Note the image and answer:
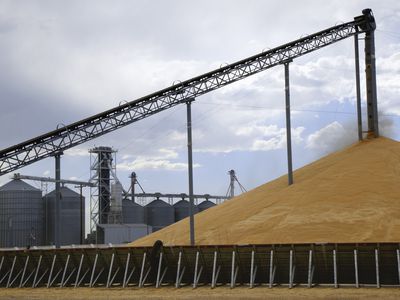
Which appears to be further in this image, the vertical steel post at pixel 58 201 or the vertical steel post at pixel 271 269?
the vertical steel post at pixel 58 201

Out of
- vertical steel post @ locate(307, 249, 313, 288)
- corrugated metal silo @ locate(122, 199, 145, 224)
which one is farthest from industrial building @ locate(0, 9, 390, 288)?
corrugated metal silo @ locate(122, 199, 145, 224)

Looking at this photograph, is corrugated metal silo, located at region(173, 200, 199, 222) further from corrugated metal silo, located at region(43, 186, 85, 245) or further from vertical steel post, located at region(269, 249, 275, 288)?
vertical steel post, located at region(269, 249, 275, 288)

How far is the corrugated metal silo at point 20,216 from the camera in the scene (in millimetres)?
61156

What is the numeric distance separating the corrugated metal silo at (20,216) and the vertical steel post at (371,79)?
36.1 metres

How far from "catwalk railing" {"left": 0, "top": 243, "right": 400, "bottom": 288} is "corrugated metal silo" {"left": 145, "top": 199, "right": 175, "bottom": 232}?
57821 millimetres

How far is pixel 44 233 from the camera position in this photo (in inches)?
2515

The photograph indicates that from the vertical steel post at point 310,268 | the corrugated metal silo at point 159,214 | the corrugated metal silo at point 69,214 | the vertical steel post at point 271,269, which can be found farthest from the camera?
the corrugated metal silo at point 159,214

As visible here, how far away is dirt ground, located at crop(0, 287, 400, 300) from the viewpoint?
63.6 feet

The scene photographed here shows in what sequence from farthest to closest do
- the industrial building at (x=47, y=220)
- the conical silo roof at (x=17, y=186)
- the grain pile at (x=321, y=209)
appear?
1. the conical silo roof at (x=17, y=186)
2. the industrial building at (x=47, y=220)
3. the grain pile at (x=321, y=209)

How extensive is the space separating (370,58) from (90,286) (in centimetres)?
3282

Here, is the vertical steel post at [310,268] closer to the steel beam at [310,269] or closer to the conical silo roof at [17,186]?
the steel beam at [310,269]

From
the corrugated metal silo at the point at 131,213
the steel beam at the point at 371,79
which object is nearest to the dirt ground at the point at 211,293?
the steel beam at the point at 371,79

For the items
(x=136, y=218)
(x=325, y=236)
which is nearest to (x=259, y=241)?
(x=325, y=236)

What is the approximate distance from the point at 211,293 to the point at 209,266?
10.1ft
